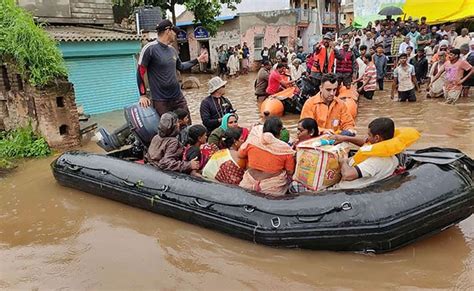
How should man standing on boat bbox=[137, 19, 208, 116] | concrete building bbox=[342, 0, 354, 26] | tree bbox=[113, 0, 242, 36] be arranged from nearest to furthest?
man standing on boat bbox=[137, 19, 208, 116] < tree bbox=[113, 0, 242, 36] < concrete building bbox=[342, 0, 354, 26]

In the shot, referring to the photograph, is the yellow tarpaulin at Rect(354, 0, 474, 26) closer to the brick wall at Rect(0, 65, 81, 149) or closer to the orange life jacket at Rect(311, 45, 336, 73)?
the orange life jacket at Rect(311, 45, 336, 73)

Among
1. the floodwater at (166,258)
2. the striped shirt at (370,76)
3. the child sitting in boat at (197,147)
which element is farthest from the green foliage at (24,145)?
the striped shirt at (370,76)

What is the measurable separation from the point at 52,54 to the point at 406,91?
25.2 feet

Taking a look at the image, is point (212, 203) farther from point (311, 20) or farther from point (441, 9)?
point (311, 20)

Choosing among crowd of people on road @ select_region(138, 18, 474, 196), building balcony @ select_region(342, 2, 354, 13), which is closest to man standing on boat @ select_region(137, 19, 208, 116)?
crowd of people on road @ select_region(138, 18, 474, 196)

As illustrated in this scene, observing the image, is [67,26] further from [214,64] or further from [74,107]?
[214,64]

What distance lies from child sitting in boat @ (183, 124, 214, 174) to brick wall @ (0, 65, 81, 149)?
3716mm

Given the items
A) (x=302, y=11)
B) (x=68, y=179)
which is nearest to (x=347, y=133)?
(x=68, y=179)

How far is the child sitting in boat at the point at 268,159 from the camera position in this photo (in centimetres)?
397

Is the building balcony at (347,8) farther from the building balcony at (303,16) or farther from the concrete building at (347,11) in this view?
the building balcony at (303,16)

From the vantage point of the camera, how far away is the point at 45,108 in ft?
24.8

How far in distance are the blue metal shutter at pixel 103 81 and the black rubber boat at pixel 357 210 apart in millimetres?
7513

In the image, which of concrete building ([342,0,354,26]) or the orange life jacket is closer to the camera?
the orange life jacket

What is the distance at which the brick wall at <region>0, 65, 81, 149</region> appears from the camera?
24.9ft
